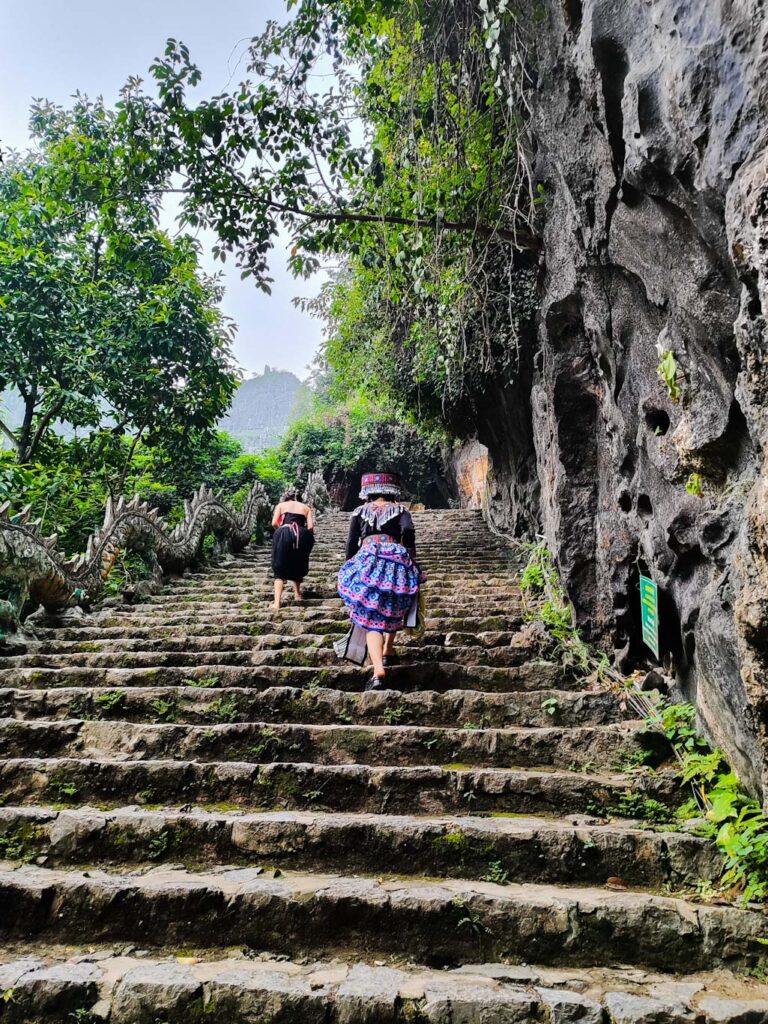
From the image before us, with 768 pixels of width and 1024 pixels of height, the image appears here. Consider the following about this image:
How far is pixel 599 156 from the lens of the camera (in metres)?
3.85

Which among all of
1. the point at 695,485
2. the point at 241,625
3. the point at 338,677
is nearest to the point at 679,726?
the point at 695,485

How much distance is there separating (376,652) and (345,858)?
1538 millimetres

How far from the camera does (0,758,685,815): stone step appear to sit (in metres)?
2.96

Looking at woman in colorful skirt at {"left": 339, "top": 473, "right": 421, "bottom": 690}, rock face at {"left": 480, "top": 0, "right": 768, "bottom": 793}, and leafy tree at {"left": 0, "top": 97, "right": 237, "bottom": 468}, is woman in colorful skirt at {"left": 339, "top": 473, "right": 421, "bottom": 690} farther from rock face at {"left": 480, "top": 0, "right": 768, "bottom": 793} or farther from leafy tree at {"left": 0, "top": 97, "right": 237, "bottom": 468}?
leafy tree at {"left": 0, "top": 97, "right": 237, "bottom": 468}

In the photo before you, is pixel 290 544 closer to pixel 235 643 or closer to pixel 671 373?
pixel 235 643

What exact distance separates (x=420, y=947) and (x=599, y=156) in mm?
4368

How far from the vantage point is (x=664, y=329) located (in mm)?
3221

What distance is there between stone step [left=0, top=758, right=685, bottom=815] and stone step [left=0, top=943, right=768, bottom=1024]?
85 centimetres

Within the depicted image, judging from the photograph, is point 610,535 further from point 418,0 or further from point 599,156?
point 418,0

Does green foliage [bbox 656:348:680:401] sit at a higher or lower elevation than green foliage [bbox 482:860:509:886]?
higher

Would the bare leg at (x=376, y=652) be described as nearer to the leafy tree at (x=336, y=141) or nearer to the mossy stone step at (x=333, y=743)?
the mossy stone step at (x=333, y=743)

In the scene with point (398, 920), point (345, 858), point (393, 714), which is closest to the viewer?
point (398, 920)

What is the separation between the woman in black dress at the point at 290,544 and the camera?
20.1 feet

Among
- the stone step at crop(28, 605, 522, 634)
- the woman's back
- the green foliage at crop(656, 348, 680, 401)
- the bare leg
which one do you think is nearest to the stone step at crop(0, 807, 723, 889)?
the bare leg
